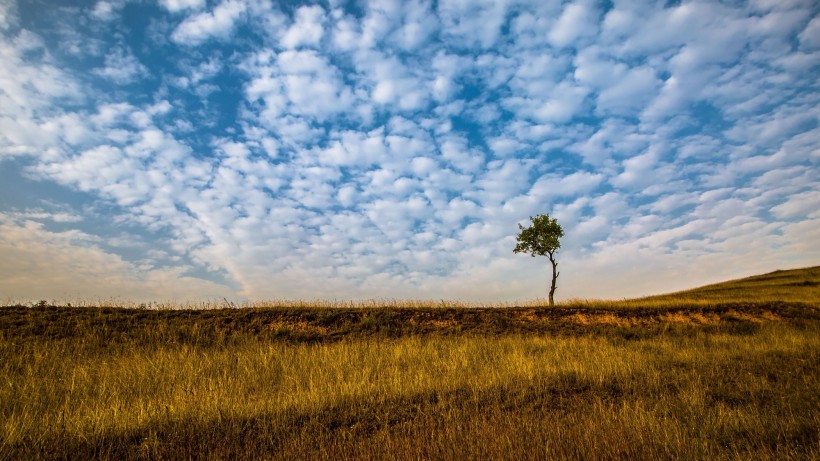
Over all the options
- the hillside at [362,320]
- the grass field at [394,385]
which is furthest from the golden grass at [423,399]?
the hillside at [362,320]

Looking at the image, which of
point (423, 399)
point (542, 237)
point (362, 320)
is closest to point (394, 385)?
point (423, 399)

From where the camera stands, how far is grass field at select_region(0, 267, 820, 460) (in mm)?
6191

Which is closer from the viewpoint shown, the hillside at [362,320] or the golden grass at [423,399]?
the golden grass at [423,399]

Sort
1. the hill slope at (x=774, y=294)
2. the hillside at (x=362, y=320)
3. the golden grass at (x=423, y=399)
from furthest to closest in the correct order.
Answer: the hill slope at (x=774, y=294) < the hillside at (x=362, y=320) < the golden grass at (x=423, y=399)

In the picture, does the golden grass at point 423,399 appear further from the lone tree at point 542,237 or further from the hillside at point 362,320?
the lone tree at point 542,237

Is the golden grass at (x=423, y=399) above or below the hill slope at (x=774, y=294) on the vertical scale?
below

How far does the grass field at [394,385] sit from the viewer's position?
6.19 metres

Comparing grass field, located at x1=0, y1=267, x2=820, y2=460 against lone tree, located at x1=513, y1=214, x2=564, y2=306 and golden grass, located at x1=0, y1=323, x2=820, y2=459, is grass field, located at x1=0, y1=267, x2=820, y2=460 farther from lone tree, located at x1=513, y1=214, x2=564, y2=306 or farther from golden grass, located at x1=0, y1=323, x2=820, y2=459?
lone tree, located at x1=513, y1=214, x2=564, y2=306

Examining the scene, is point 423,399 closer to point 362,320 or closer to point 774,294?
point 362,320

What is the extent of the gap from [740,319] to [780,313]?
352 centimetres

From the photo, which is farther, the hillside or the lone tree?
the lone tree

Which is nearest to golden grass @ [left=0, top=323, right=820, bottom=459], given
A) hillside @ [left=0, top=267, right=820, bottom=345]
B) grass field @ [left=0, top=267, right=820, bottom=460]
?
grass field @ [left=0, top=267, right=820, bottom=460]

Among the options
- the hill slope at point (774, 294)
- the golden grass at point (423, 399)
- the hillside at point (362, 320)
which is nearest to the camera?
the golden grass at point (423, 399)

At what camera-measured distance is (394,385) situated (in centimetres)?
979
